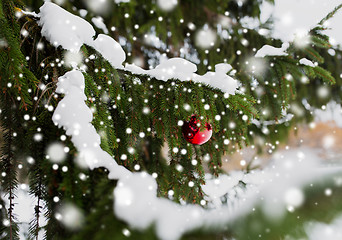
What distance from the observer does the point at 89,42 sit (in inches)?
48.6

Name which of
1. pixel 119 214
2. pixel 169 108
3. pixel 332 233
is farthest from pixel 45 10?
pixel 332 233

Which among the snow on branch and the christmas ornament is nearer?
the snow on branch

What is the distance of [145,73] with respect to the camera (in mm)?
1390

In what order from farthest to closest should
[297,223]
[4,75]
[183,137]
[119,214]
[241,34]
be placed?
1. [241,34]
2. [297,223]
3. [183,137]
4. [4,75]
5. [119,214]

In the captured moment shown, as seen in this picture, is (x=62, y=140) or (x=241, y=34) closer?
(x=62, y=140)

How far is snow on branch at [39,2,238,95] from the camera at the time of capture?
110 cm

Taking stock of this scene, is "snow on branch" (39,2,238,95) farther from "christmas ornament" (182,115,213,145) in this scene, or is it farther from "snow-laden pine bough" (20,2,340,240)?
"christmas ornament" (182,115,213,145)

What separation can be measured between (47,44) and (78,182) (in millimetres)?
836

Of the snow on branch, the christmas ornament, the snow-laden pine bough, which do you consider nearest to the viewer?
the snow-laden pine bough

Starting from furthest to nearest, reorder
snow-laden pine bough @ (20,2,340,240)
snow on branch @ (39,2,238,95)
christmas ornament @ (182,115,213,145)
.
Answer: christmas ornament @ (182,115,213,145) → snow on branch @ (39,2,238,95) → snow-laden pine bough @ (20,2,340,240)

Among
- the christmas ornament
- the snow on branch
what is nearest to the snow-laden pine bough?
the snow on branch

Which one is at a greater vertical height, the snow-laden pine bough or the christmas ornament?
the snow-laden pine bough

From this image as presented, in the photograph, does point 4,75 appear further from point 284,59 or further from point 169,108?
point 284,59

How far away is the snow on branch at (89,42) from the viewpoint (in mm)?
1096
